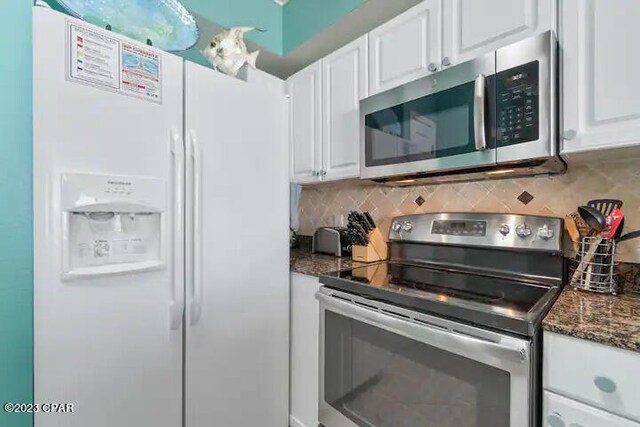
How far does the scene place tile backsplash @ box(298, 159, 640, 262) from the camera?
3.83 feet

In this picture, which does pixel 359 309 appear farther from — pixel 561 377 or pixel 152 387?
pixel 152 387

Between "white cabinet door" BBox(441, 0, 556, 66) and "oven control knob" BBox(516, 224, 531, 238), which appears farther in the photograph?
"oven control knob" BBox(516, 224, 531, 238)

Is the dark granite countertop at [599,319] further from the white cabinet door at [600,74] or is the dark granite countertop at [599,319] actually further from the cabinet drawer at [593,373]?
the white cabinet door at [600,74]

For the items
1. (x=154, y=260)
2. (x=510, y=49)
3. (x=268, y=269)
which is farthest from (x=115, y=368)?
(x=510, y=49)

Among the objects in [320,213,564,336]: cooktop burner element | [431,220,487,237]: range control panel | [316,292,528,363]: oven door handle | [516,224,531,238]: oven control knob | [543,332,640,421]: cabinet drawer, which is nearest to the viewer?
[543,332,640,421]: cabinet drawer

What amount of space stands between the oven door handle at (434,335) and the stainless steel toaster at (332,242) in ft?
2.13

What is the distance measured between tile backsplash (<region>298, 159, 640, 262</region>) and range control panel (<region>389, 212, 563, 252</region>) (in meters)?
0.10

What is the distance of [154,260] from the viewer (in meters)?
1.15

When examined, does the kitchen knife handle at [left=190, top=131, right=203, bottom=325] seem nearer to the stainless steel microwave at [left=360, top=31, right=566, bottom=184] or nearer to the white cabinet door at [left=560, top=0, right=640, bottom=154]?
the stainless steel microwave at [left=360, top=31, right=566, bottom=184]

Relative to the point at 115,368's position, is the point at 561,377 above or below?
above

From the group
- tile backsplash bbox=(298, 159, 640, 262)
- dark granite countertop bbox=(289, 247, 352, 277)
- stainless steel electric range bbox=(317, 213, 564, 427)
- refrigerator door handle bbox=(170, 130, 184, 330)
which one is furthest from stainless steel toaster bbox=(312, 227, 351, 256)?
refrigerator door handle bbox=(170, 130, 184, 330)

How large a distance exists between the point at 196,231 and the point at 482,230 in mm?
1282

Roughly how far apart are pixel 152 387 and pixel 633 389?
1.44 metres

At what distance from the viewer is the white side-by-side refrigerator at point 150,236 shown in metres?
0.95
